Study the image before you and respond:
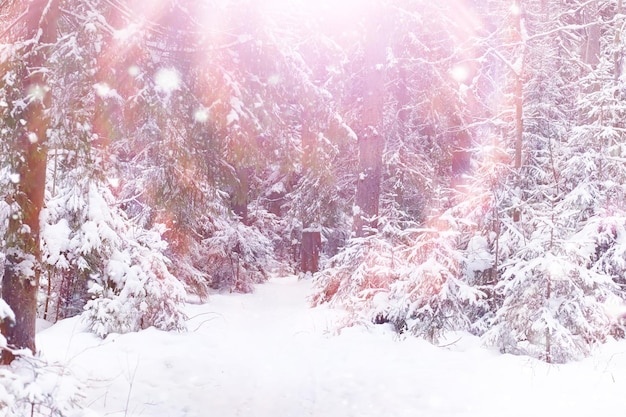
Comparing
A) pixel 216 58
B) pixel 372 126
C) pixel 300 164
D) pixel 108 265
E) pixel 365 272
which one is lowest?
pixel 365 272

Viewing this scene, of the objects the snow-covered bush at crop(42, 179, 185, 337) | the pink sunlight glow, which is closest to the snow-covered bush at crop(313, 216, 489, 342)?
the snow-covered bush at crop(42, 179, 185, 337)

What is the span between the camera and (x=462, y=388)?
686 cm

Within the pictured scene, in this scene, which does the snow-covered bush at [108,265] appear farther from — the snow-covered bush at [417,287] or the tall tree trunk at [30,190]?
the snow-covered bush at [417,287]

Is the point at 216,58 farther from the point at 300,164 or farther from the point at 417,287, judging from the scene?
the point at 417,287

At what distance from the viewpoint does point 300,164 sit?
866 cm

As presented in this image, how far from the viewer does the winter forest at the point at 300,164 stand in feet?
18.7

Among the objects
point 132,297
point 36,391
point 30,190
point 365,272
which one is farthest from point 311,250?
point 36,391

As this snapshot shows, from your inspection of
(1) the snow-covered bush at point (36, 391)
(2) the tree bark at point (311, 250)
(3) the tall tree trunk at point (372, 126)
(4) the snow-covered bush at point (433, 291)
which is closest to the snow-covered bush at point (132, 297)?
(4) the snow-covered bush at point (433, 291)

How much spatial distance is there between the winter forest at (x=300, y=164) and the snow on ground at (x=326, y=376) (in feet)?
1.72

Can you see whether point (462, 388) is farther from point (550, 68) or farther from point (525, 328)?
point (550, 68)

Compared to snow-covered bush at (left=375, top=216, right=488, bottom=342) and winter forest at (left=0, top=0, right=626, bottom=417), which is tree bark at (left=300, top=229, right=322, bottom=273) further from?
snow-covered bush at (left=375, top=216, right=488, bottom=342)

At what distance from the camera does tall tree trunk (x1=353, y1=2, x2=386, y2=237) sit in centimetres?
1236

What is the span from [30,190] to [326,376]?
4.50 m

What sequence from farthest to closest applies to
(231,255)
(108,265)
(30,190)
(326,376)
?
(231,255), (108,265), (326,376), (30,190)
